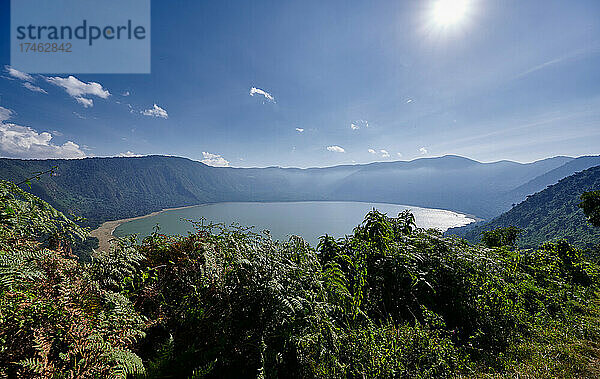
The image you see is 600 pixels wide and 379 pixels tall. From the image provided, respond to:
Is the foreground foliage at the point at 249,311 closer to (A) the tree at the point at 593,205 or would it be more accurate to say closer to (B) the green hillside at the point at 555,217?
(A) the tree at the point at 593,205

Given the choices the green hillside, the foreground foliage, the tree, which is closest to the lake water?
the foreground foliage

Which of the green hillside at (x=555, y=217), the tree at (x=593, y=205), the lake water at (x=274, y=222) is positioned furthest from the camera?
the green hillside at (x=555, y=217)

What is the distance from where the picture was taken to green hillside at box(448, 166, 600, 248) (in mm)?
54594

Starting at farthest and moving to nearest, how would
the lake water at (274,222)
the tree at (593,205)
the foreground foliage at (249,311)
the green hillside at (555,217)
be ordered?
1. the green hillside at (555,217)
2. the lake water at (274,222)
3. the tree at (593,205)
4. the foreground foliage at (249,311)

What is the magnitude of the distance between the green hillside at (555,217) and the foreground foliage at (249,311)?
64855mm

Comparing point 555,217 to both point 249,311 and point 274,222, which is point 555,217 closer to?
point 274,222

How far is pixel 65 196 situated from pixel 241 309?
745ft

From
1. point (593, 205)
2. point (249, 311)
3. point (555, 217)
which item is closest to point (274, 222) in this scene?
point (593, 205)

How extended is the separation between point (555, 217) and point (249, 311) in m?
101

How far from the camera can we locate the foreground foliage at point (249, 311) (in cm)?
169

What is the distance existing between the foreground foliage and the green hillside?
213 feet

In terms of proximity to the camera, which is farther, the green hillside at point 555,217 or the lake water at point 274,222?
the green hillside at point 555,217

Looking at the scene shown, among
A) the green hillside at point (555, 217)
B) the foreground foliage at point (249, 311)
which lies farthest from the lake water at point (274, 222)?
the green hillside at point (555, 217)

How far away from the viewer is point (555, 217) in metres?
68.9
